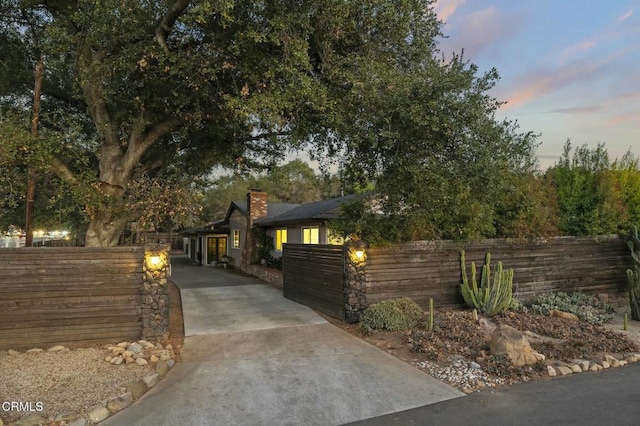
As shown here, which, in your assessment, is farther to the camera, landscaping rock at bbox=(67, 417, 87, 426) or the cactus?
the cactus

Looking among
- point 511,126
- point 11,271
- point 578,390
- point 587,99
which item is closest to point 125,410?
point 11,271

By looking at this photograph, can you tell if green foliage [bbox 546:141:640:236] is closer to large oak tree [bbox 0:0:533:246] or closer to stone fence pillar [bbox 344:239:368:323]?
large oak tree [bbox 0:0:533:246]

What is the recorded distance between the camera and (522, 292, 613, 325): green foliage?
8.29 metres

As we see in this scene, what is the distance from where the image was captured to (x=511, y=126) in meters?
7.98

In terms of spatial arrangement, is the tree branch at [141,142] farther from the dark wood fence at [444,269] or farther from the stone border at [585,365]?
the stone border at [585,365]

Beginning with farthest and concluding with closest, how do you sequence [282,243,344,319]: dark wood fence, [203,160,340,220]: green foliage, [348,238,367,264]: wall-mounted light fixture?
1. [203,160,340,220]: green foliage
2. [282,243,344,319]: dark wood fence
3. [348,238,367,264]: wall-mounted light fixture

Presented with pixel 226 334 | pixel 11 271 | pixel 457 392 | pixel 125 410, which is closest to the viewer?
pixel 125 410

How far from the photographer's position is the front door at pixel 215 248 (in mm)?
25289

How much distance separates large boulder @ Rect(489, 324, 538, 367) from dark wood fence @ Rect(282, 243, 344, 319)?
3.44m

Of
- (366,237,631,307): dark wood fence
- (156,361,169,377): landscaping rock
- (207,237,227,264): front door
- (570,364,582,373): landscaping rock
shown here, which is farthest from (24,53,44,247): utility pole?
(207,237,227,264): front door

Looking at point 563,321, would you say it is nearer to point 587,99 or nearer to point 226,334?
point 226,334

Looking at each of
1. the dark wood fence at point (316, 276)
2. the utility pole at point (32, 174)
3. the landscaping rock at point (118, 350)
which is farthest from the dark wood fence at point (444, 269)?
the utility pole at point (32, 174)

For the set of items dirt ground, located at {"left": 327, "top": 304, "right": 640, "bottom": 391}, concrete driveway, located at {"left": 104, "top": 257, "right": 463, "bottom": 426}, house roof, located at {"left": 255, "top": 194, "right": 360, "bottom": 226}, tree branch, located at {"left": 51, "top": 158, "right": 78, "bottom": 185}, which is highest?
tree branch, located at {"left": 51, "top": 158, "right": 78, "bottom": 185}

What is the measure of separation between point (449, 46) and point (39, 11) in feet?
31.7
